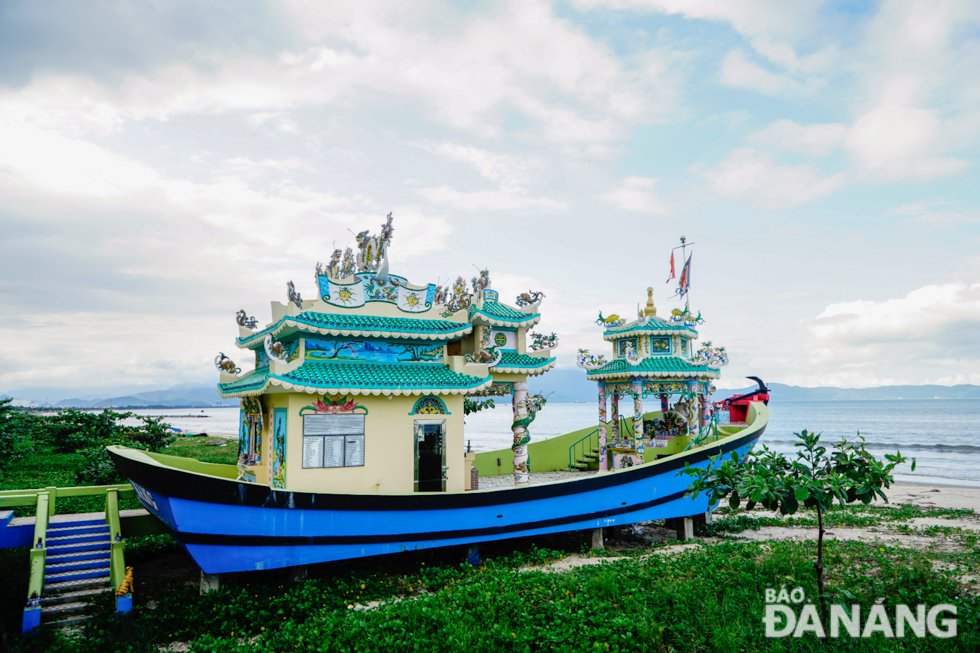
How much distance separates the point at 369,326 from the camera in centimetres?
986

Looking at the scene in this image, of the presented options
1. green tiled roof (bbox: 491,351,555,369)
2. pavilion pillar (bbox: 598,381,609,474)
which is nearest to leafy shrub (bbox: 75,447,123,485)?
green tiled roof (bbox: 491,351,555,369)

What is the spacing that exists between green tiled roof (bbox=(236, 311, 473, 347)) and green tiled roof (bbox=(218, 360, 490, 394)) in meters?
0.61

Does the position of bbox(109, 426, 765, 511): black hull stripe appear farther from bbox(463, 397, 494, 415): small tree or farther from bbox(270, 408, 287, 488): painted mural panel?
bbox(463, 397, 494, 415): small tree

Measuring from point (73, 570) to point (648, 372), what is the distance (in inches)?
466

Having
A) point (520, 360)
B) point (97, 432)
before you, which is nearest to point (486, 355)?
point (520, 360)

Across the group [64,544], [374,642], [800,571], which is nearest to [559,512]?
[800,571]

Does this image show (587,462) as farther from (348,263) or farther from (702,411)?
(348,263)

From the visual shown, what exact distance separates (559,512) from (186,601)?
20.6 feet

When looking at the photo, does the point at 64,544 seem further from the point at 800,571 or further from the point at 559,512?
the point at 800,571

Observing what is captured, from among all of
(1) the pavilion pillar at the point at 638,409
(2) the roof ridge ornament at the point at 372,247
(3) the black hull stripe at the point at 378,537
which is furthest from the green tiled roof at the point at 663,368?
(2) the roof ridge ornament at the point at 372,247

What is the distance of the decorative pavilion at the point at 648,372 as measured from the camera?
45.3ft

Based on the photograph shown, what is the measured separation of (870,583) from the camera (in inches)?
289

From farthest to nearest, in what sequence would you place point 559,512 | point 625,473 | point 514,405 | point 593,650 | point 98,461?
1. point 98,461
2. point 514,405
3. point 625,473
4. point 559,512
5. point 593,650

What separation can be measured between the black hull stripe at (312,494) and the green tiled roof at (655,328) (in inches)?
156
